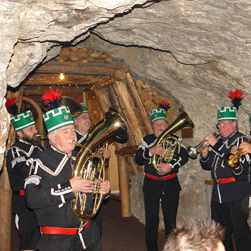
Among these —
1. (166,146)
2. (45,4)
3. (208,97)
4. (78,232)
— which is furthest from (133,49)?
(78,232)

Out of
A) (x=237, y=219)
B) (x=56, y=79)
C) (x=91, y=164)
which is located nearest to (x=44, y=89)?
(x=56, y=79)

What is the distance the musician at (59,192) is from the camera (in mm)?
2564

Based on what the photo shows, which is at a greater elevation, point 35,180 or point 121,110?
point 121,110

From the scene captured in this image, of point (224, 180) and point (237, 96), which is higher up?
point (237, 96)

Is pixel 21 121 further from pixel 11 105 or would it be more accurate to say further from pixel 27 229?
pixel 27 229

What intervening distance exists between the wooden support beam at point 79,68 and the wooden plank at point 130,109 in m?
0.33

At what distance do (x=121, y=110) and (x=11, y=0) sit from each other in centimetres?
417

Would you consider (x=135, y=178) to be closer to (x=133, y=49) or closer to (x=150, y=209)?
(x=150, y=209)

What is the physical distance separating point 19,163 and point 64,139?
4.12 ft

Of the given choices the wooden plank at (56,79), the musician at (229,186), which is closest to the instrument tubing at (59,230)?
the musician at (229,186)

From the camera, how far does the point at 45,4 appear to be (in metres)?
2.78

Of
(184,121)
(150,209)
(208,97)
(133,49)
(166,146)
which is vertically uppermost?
(133,49)

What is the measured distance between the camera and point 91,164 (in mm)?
2932

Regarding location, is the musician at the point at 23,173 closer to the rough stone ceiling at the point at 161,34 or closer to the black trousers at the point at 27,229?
the black trousers at the point at 27,229
